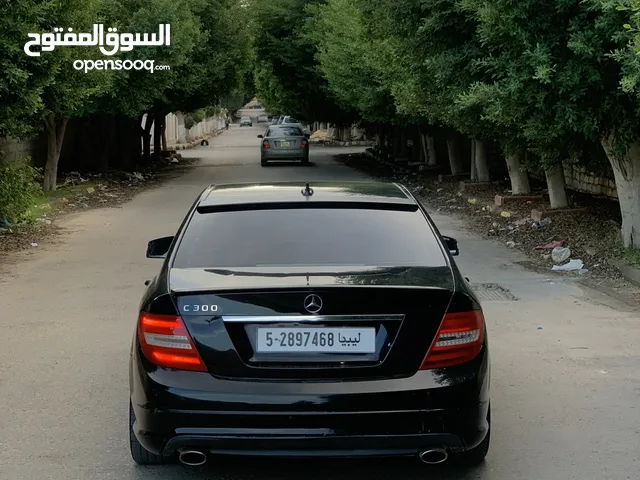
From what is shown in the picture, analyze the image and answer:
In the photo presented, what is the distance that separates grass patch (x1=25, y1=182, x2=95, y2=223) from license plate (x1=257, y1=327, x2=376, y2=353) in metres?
12.1

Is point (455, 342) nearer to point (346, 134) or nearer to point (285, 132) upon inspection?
point (285, 132)

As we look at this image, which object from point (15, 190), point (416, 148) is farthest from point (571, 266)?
point (416, 148)

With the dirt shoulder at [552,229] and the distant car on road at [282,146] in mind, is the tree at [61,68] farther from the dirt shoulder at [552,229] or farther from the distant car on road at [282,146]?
the distant car on road at [282,146]

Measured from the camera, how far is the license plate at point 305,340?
3.78 meters

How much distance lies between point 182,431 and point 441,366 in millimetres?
1162

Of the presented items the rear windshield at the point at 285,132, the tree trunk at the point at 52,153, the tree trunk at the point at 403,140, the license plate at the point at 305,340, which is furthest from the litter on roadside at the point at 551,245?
the tree trunk at the point at 403,140

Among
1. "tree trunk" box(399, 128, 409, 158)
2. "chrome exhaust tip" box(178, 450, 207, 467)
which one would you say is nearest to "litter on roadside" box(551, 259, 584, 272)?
"chrome exhaust tip" box(178, 450, 207, 467)

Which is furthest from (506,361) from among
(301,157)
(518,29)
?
(301,157)

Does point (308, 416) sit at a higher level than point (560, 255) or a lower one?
higher

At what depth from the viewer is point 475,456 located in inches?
174

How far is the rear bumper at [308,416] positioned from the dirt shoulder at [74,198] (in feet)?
27.6

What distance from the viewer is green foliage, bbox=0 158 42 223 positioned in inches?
542

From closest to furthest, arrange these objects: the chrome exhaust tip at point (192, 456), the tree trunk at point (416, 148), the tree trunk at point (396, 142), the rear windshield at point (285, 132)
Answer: the chrome exhaust tip at point (192, 456), the tree trunk at point (416, 148), the rear windshield at point (285, 132), the tree trunk at point (396, 142)

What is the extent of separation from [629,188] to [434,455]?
8.01 metres
